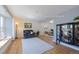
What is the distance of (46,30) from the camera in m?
2.30

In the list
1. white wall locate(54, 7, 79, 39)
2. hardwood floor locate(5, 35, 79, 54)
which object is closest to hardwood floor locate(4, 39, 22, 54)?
hardwood floor locate(5, 35, 79, 54)

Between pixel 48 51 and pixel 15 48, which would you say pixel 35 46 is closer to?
pixel 48 51

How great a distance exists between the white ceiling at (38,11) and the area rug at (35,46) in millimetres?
531

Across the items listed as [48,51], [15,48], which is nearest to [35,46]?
[48,51]

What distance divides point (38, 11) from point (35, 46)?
2.70 feet

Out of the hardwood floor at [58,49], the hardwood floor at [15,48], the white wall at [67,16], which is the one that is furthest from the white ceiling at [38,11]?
the hardwood floor at [15,48]

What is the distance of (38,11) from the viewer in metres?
2.14

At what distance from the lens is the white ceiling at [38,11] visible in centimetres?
198

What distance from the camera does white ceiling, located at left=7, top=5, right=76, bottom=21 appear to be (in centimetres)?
198

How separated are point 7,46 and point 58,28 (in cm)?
124

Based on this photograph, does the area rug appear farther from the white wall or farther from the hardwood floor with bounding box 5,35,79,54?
the white wall
